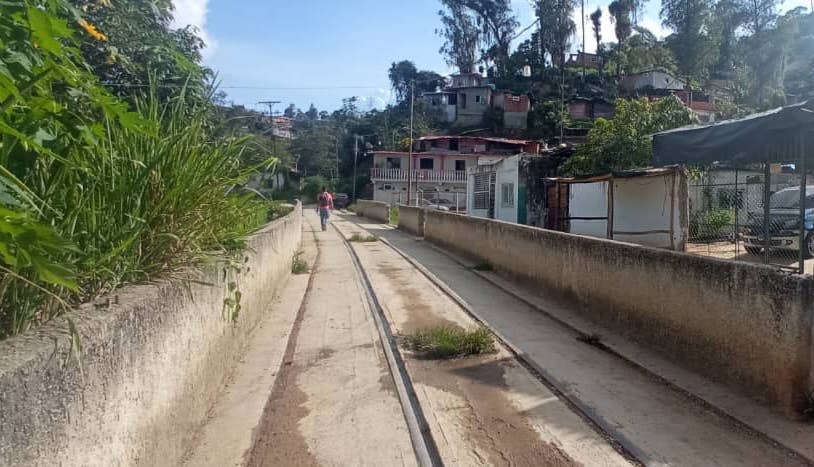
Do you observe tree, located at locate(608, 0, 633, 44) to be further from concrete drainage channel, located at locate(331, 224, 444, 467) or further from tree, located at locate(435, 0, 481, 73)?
concrete drainage channel, located at locate(331, 224, 444, 467)

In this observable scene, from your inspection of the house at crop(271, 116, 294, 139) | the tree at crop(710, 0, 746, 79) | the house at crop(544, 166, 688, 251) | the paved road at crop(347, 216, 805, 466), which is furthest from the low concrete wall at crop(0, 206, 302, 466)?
the tree at crop(710, 0, 746, 79)

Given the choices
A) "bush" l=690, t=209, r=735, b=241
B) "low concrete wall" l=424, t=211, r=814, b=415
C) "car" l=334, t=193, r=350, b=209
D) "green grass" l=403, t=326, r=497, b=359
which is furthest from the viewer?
"car" l=334, t=193, r=350, b=209

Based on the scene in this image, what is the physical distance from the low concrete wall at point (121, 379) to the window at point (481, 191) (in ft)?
75.7

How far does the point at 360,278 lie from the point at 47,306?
348 inches

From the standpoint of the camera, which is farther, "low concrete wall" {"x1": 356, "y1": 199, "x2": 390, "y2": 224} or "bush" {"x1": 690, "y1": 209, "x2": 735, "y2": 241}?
"low concrete wall" {"x1": 356, "y1": 199, "x2": 390, "y2": 224}

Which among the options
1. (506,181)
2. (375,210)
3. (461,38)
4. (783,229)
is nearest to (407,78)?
(461,38)

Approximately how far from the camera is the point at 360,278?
11500mm

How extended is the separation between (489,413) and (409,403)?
66 centimetres

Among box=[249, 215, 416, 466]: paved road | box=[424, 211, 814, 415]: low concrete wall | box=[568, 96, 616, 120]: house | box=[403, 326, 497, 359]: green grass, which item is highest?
box=[568, 96, 616, 120]: house

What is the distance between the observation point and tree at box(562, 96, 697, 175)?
69.9ft

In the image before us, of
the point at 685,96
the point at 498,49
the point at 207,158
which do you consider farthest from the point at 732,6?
the point at 207,158

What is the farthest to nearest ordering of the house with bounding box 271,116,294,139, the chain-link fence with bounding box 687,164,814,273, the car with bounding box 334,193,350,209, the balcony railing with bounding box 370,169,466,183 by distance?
the car with bounding box 334,193,350,209 < the balcony railing with bounding box 370,169,466,183 < the house with bounding box 271,116,294,139 < the chain-link fence with bounding box 687,164,814,273

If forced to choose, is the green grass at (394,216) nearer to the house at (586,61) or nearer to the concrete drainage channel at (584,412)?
the concrete drainage channel at (584,412)

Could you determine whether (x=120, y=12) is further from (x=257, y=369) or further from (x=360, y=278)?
(x=360, y=278)
